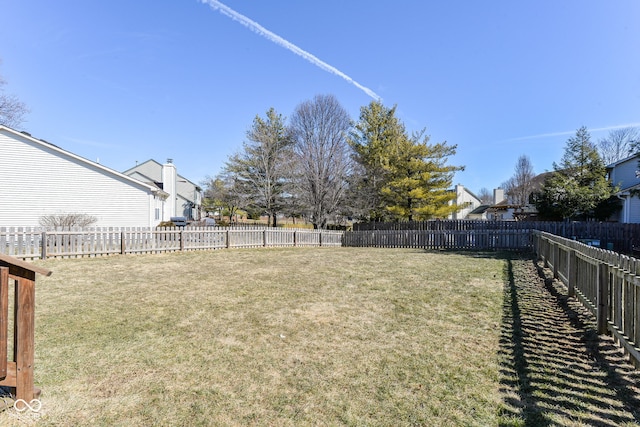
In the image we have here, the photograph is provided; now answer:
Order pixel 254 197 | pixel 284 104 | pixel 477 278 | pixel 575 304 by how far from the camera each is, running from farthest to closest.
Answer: pixel 284 104, pixel 254 197, pixel 477 278, pixel 575 304

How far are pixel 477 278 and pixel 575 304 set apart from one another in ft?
8.24

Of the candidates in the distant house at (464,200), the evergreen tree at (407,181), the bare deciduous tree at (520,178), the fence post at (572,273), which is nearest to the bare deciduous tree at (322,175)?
the evergreen tree at (407,181)

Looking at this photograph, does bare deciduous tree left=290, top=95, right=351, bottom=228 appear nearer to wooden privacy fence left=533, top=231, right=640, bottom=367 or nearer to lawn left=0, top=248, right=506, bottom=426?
lawn left=0, top=248, right=506, bottom=426

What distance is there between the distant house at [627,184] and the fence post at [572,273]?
1667 centimetres

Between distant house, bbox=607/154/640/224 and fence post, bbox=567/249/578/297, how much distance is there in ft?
54.7

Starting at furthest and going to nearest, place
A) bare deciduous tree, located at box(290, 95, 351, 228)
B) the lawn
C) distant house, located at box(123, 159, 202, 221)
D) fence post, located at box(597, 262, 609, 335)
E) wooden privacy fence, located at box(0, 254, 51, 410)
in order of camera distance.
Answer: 1. distant house, located at box(123, 159, 202, 221)
2. bare deciduous tree, located at box(290, 95, 351, 228)
3. fence post, located at box(597, 262, 609, 335)
4. the lawn
5. wooden privacy fence, located at box(0, 254, 51, 410)

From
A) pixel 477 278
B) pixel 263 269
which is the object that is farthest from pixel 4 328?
pixel 477 278

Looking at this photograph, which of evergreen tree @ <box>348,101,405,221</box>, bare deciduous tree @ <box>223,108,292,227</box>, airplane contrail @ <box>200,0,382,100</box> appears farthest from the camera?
bare deciduous tree @ <box>223,108,292,227</box>

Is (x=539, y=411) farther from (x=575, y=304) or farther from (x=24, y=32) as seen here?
(x=24, y=32)

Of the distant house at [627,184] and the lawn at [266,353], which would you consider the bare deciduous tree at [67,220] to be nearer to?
the lawn at [266,353]

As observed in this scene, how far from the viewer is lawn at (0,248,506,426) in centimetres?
259

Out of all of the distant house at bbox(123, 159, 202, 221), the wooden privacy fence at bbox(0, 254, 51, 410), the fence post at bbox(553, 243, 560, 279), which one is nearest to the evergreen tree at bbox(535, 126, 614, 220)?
the fence post at bbox(553, 243, 560, 279)

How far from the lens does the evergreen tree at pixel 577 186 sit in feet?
69.5

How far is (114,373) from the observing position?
3195mm
